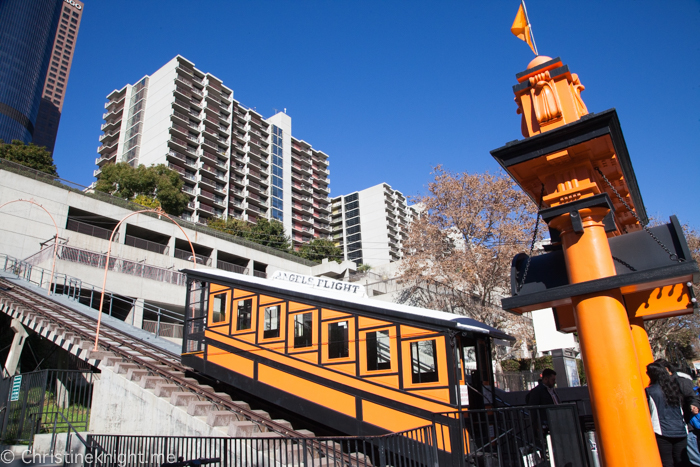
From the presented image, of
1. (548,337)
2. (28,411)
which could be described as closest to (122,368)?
(28,411)

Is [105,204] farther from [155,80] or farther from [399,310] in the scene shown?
[155,80]

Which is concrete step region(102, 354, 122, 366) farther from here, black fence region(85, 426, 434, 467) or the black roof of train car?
the black roof of train car

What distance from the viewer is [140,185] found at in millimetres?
48094

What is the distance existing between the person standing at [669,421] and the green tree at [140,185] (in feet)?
156

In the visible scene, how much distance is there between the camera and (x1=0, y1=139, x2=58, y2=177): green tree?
42594 millimetres

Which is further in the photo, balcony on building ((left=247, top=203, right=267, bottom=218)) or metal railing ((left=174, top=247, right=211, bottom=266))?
balcony on building ((left=247, top=203, right=267, bottom=218))

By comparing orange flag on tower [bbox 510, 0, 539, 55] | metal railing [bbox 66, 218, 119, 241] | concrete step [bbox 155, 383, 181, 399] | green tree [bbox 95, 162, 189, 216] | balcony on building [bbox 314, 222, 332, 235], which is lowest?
concrete step [bbox 155, 383, 181, 399]

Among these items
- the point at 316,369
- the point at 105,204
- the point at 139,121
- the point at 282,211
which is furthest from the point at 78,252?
the point at 282,211

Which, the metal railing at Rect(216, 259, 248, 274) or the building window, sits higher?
the building window

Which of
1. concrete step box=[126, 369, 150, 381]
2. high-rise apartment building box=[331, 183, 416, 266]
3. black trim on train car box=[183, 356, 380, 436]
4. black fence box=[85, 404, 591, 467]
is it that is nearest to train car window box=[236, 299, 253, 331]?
black trim on train car box=[183, 356, 380, 436]

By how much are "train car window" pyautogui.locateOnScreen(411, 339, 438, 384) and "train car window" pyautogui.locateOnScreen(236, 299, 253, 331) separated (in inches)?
196

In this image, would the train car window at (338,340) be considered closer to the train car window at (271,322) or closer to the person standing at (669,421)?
the train car window at (271,322)

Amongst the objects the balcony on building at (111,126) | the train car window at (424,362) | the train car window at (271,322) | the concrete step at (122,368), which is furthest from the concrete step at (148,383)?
the balcony on building at (111,126)

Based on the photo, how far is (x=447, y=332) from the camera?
366 inches
